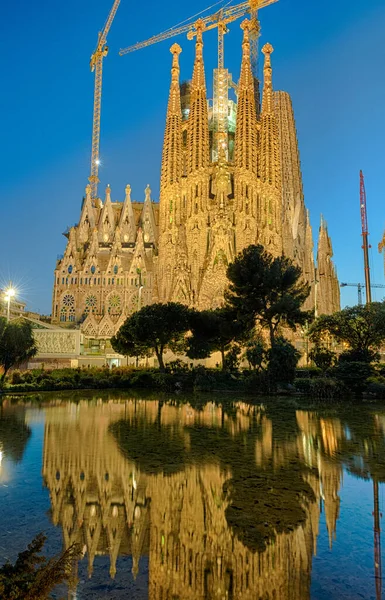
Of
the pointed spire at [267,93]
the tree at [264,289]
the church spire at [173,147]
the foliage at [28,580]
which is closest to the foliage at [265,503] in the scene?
the foliage at [28,580]

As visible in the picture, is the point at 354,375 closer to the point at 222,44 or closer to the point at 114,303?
the point at 114,303

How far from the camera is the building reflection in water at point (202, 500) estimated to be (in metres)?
3.53

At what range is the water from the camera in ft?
11.3

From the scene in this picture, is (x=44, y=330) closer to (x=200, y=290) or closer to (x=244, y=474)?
(x=200, y=290)

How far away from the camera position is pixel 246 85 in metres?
56.8

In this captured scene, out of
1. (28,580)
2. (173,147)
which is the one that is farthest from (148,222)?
(28,580)

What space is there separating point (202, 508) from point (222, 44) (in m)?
77.4

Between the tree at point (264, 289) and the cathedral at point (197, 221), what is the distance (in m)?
23.8

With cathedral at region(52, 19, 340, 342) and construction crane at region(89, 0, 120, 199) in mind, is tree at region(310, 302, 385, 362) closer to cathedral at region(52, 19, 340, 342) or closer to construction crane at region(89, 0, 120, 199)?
cathedral at region(52, 19, 340, 342)

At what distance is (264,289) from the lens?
25.5 m

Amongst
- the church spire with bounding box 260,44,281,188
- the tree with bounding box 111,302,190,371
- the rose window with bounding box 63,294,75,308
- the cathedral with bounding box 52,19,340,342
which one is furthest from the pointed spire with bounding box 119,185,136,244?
the tree with bounding box 111,302,190,371

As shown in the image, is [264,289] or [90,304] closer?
[264,289]

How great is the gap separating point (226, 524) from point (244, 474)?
1.85m

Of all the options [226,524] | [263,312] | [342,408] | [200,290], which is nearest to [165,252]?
[200,290]
